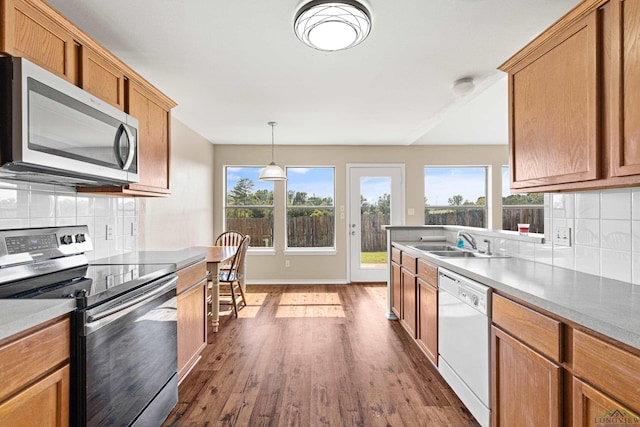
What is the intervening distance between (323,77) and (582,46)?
177 centimetres

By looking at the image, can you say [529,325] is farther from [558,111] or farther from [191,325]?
[191,325]

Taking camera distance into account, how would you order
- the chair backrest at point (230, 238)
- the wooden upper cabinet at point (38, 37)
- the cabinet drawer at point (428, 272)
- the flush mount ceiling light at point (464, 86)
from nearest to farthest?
the wooden upper cabinet at point (38, 37)
the cabinet drawer at point (428, 272)
the flush mount ceiling light at point (464, 86)
the chair backrest at point (230, 238)

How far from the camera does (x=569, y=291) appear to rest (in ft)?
4.62

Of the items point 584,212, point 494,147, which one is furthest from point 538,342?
point 494,147

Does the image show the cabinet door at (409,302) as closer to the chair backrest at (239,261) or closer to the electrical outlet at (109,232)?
the chair backrest at (239,261)

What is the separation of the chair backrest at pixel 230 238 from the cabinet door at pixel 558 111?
13.0ft

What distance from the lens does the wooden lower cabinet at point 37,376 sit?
1.00 metres

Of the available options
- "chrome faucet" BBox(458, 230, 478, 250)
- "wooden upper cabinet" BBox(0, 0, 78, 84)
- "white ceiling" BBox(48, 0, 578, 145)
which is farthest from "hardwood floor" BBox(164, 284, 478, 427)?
"white ceiling" BBox(48, 0, 578, 145)

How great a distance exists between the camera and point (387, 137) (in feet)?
16.4

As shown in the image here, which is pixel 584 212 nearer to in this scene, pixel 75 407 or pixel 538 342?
pixel 538 342

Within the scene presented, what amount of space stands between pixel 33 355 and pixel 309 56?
2.23 meters

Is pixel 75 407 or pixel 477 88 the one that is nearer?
pixel 75 407

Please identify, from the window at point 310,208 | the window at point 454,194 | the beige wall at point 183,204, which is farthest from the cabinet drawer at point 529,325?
the window at point 454,194

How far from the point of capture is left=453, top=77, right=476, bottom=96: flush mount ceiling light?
281 cm
